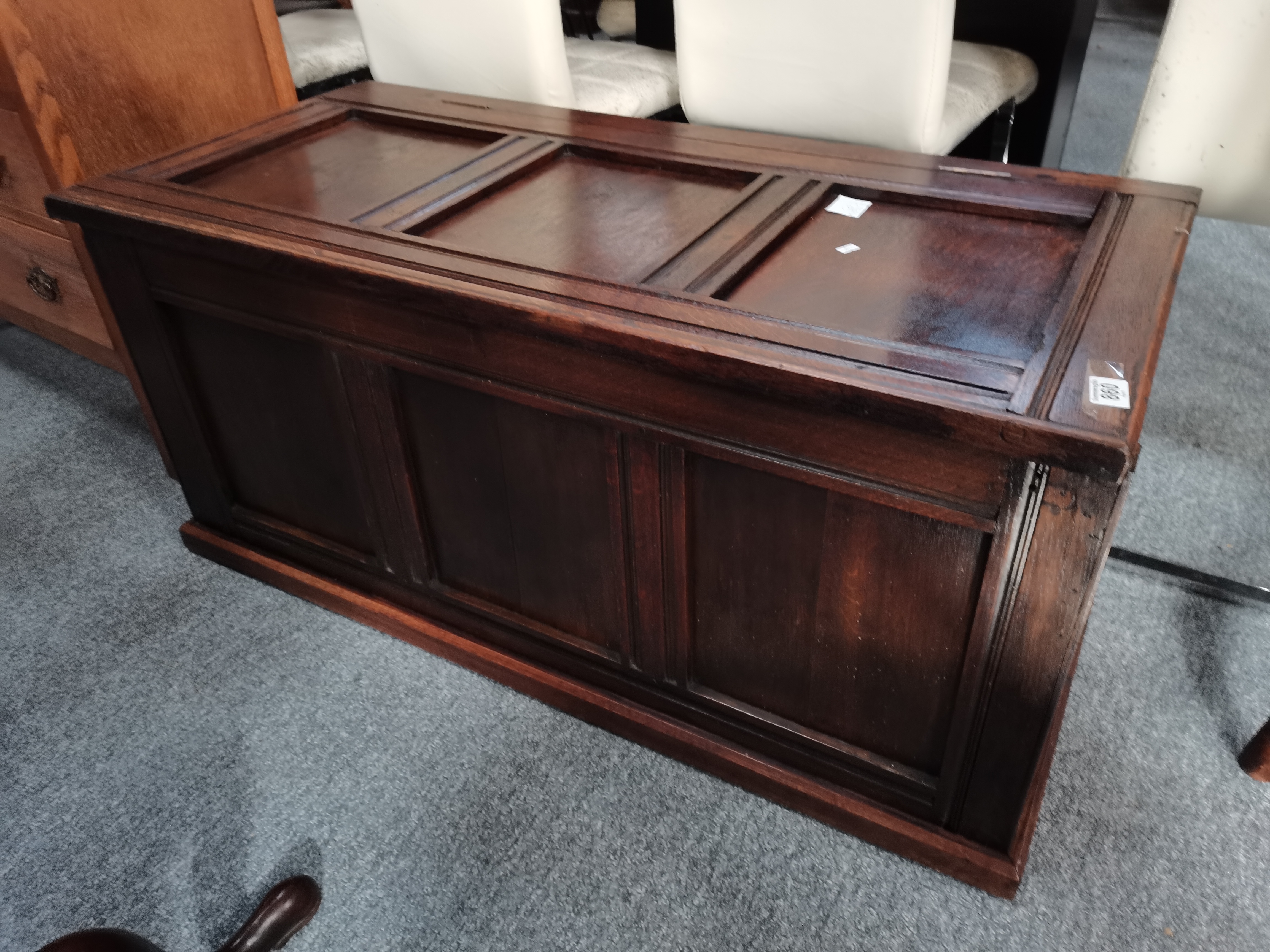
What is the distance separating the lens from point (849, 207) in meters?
1.09

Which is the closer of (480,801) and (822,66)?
(480,801)

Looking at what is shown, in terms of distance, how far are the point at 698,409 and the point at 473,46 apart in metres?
1.06

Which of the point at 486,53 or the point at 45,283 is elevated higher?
the point at 486,53

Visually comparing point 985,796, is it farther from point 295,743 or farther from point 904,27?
point 904,27

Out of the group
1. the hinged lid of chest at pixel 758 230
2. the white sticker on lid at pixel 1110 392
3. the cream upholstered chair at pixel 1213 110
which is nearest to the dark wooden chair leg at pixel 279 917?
the hinged lid of chest at pixel 758 230

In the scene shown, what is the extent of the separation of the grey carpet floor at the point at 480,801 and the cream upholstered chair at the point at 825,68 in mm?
747

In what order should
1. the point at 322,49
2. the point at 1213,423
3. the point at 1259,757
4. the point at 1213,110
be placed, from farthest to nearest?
1. the point at 322,49
2. the point at 1213,423
3. the point at 1213,110
4. the point at 1259,757

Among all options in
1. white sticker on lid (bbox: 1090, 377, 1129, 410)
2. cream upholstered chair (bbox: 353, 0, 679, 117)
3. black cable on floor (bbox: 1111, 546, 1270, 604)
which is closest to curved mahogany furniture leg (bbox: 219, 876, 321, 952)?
white sticker on lid (bbox: 1090, 377, 1129, 410)

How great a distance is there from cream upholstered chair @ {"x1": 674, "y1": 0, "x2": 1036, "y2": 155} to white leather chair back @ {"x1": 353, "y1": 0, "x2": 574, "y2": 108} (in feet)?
0.71

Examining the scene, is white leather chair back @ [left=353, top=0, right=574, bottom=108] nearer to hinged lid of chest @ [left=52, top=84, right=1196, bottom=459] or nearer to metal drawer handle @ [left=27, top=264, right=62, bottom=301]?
hinged lid of chest @ [left=52, top=84, right=1196, bottom=459]

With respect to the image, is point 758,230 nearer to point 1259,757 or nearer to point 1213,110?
point 1213,110

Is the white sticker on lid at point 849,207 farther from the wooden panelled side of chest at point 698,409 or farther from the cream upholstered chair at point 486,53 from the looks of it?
the cream upholstered chair at point 486,53

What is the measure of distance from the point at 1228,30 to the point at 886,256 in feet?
1.96

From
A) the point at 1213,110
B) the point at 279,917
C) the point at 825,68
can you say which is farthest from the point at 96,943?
the point at 1213,110
